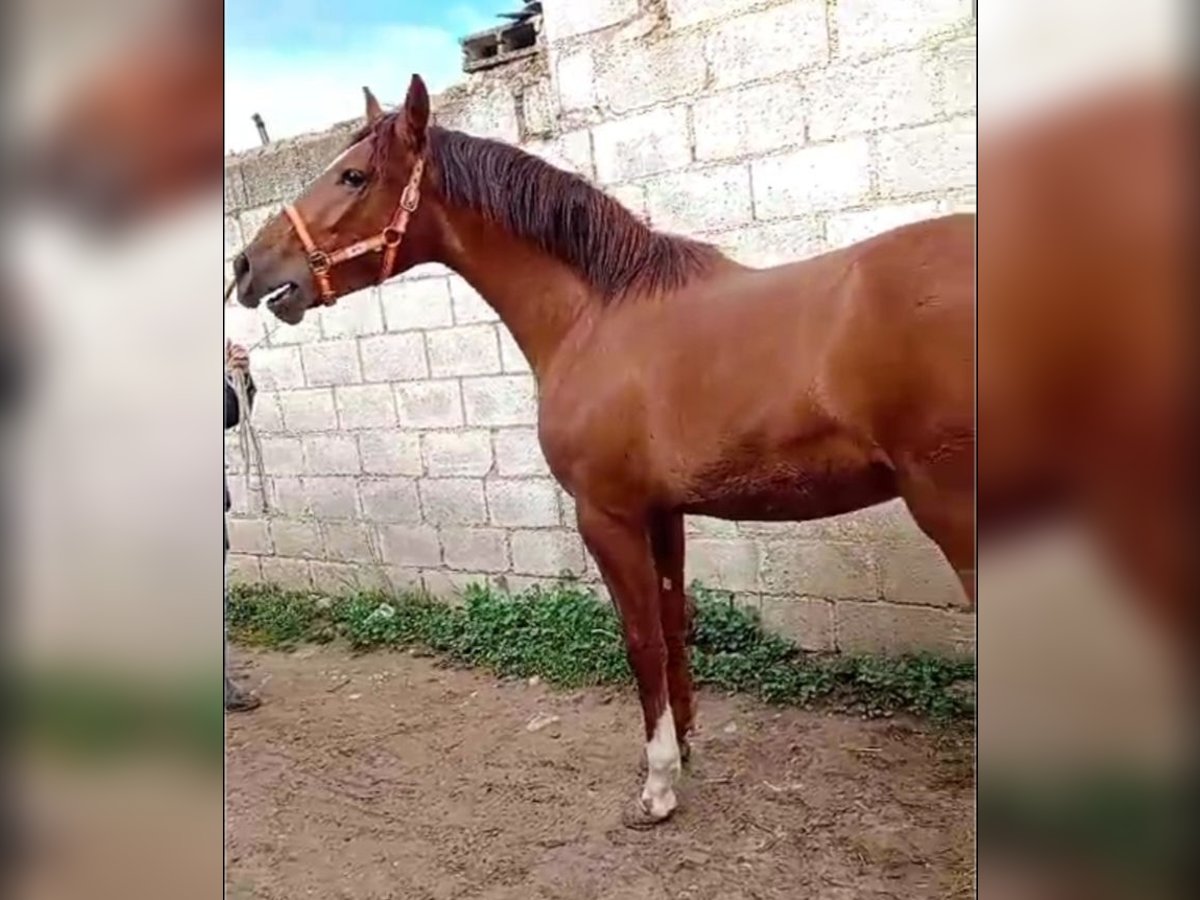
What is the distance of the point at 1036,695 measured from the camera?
0.70m

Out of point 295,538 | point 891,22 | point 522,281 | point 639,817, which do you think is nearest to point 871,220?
point 891,22

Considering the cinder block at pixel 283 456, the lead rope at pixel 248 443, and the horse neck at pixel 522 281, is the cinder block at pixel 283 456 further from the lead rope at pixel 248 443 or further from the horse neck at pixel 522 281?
the horse neck at pixel 522 281

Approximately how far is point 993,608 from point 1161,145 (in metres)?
0.35

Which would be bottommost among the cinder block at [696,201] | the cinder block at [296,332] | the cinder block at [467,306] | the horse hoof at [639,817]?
the horse hoof at [639,817]

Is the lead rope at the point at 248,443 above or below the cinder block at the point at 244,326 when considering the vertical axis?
below

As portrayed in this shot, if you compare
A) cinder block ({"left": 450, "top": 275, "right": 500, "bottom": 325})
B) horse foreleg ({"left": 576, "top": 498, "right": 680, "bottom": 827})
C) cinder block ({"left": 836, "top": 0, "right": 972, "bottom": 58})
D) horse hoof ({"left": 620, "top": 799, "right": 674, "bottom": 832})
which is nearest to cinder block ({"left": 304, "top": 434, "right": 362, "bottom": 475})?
cinder block ({"left": 450, "top": 275, "right": 500, "bottom": 325})

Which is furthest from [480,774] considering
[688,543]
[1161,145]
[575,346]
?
[1161,145]

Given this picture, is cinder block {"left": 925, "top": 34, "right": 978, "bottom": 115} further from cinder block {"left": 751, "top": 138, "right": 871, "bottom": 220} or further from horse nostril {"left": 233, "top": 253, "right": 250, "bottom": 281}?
horse nostril {"left": 233, "top": 253, "right": 250, "bottom": 281}

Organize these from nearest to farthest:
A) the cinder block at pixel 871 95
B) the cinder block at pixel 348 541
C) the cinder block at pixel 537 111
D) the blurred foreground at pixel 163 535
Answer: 1. the blurred foreground at pixel 163 535
2. the cinder block at pixel 871 95
3. the cinder block at pixel 537 111
4. the cinder block at pixel 348 541

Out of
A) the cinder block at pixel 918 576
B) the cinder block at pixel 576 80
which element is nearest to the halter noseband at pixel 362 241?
the cinder block at pixel 576 80

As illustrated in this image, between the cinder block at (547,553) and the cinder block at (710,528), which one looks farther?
the cinder block at (547,553)

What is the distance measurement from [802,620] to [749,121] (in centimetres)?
62

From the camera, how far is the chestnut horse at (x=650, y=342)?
94 centimetres

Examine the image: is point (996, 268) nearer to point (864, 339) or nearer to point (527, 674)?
point (864, 339)
